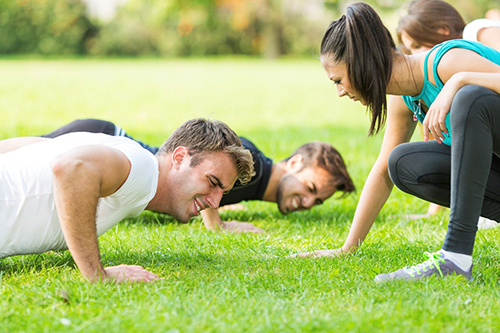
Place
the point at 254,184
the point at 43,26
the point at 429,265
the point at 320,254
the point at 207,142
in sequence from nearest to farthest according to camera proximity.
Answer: the point at 429,265 < the point at 207,142 < the point at 320,254 < the point at 254,184 < the point at 43,26

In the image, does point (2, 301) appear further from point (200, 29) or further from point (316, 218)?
point (200, 29)

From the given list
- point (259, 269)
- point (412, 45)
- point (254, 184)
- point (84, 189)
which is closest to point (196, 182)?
point (259, 269)

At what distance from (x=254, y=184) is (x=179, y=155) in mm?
1623

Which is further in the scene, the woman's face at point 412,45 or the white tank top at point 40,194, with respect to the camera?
the woman's face at point 412,45

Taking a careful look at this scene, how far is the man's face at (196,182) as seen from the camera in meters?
3.01

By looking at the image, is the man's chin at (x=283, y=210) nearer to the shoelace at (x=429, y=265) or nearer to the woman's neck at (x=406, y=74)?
the woman's neck at (x=406, y=74)

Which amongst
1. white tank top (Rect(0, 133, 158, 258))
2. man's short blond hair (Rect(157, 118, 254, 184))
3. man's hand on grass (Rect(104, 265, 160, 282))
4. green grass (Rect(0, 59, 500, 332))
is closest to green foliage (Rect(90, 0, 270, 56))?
green grass (Rect(0, 59, 500, 332))

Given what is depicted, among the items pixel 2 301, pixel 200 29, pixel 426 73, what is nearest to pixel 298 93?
pixel 426 73

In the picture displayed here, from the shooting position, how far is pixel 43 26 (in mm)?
39188

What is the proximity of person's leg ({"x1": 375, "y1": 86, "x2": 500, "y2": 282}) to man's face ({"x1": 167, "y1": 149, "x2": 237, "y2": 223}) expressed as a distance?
3.84 feet

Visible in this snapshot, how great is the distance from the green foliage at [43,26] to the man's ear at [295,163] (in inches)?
1443

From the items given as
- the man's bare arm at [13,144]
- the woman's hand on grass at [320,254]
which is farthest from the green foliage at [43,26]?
the woman's hand on grass at [320,254]

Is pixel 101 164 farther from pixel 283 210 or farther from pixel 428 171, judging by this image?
pixel 283 210

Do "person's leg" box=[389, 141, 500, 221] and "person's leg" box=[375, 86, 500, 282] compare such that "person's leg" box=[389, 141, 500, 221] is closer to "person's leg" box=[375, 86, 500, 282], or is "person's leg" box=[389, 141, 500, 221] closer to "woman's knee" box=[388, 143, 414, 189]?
"woman's knee" box=[388, 143, 414, 189]
